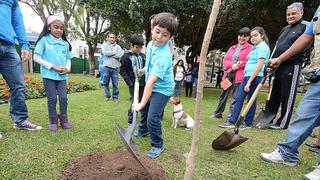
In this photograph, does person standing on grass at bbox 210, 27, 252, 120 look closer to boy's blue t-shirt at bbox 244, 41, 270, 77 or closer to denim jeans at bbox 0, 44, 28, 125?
boy's blue t-shirt at bbox 244, 41, 270, 77

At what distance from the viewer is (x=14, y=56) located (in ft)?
12.1

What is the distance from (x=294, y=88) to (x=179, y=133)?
196 centimetres

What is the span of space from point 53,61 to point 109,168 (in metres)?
1.99

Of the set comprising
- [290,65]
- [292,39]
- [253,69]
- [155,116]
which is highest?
[292,39]

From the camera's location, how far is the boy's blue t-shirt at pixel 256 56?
4797 millimetres

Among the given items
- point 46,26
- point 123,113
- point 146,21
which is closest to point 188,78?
point 146,21

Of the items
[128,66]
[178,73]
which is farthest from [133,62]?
[178,73]

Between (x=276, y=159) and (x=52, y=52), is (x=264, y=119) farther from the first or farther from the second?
(x=52, y=52)

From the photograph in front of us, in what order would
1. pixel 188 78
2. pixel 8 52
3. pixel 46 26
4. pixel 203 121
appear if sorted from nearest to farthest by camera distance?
pixel 8 52 < pixel 46 26 < pixel 203 121 < pixel 188 78

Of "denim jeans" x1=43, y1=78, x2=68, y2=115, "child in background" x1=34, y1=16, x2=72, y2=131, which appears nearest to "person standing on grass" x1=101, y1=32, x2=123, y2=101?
"child in background" x1=34, y1=16, x2=72, y2=131

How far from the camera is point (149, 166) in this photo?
285 centimetres

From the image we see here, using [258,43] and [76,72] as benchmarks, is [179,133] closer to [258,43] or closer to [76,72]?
[258,43]

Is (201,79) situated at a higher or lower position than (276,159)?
higher

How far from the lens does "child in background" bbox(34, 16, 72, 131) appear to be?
3.96m
